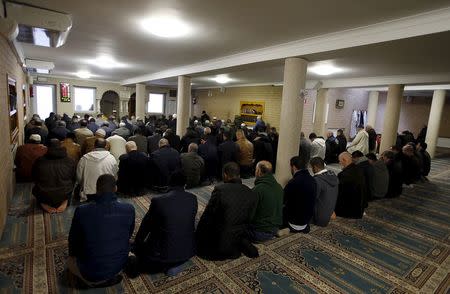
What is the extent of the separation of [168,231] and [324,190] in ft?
7.94

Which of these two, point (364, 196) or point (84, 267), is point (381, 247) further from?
point (84, 267)

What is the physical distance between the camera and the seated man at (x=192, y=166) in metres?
5.33

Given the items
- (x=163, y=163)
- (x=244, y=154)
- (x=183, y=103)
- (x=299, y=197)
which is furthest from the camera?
(x=183, y=103)

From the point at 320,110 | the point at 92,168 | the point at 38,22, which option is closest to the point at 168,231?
the point at 92,168

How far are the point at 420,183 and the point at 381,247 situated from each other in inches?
190

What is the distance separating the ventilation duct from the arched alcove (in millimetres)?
13280

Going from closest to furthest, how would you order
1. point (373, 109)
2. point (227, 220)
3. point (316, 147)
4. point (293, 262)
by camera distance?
point (227, 220)
point (293, 262)
point (316, 147)
point (373, 109)

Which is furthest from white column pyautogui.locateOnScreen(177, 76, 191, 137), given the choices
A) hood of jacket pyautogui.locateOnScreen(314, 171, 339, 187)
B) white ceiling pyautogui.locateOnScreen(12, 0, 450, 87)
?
hood of jacket pyautogui.locateOnScreen(314, 171, 339, 187)

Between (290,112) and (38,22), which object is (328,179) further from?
(38,22)

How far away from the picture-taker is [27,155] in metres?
5.11

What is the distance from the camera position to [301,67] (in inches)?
199

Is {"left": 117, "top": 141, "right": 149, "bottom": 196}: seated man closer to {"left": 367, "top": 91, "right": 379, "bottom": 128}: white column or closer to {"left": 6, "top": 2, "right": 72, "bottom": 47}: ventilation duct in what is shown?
{"left": 6, "top": 2, "right": 72, "bottom": 47}: ventilation duct

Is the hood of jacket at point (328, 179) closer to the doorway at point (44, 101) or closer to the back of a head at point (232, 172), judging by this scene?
the back of a head at point (232, 172)

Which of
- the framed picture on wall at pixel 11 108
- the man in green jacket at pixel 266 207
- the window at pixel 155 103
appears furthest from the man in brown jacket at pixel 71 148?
the window at pixel 155 103
